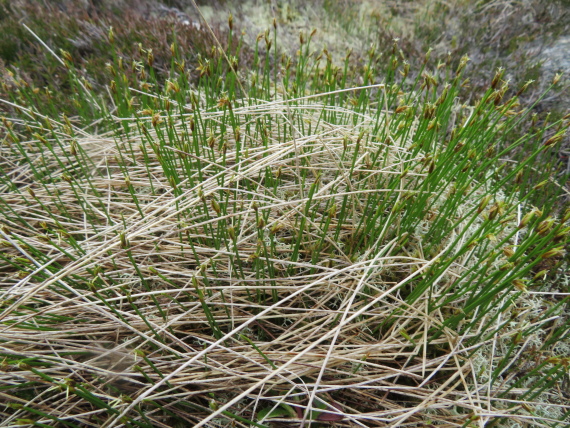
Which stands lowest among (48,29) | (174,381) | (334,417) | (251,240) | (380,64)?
(334,417)

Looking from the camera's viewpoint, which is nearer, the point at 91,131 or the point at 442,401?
the point at 442,401

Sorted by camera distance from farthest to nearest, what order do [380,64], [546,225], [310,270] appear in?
[380,64] → [310,270] → [546,225]

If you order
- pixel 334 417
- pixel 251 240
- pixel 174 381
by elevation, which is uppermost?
pixel 251 240

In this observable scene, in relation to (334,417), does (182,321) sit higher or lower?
higher

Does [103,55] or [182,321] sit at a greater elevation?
[103,55]

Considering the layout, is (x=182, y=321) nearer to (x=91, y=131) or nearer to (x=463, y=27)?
(x=91, y=131)

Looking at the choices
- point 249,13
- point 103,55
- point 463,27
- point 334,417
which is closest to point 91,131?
point 103,55

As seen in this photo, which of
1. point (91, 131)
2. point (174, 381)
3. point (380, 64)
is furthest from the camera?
point (380, 64)

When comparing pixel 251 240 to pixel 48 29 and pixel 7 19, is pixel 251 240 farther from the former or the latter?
pixel 7 19

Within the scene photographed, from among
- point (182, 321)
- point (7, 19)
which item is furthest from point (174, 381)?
point (7, 19)
